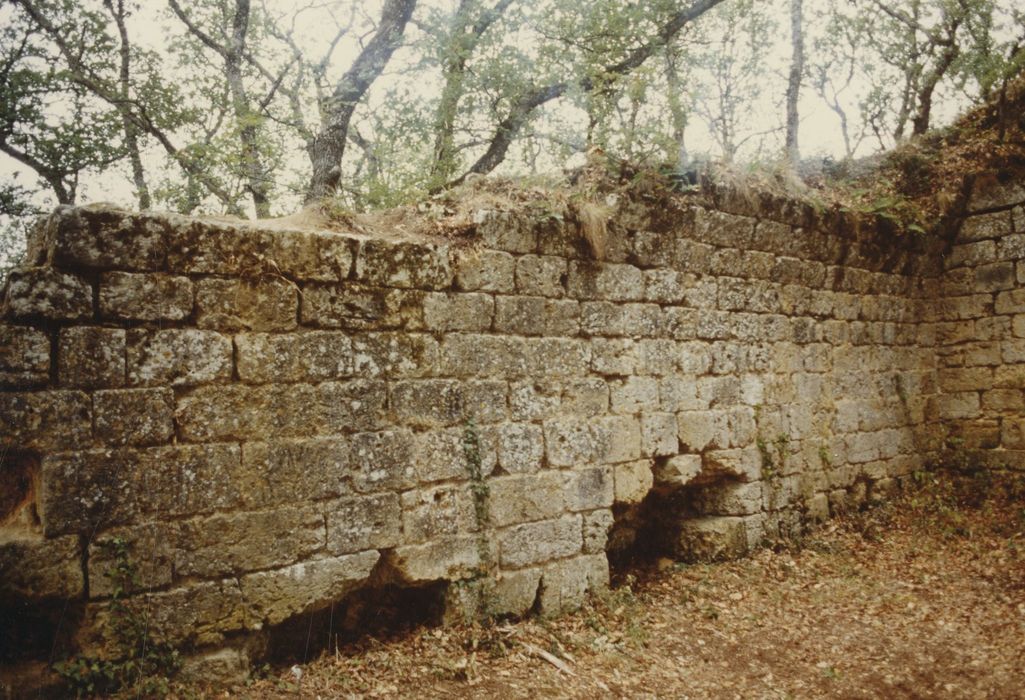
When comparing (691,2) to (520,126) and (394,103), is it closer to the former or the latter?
(520,126)

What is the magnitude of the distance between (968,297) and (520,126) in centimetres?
721

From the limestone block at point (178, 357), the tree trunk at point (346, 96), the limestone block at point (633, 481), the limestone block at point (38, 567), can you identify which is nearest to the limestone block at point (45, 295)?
the limestone block at point (178, 357)

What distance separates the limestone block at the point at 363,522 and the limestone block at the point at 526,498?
2.51ft

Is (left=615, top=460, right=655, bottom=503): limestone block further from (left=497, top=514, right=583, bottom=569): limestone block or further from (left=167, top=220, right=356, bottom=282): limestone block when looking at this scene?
(left=167, top=220, right=356, bottom=282): limestone block

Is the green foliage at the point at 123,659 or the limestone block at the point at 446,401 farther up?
the limestone block at the point at 446,401

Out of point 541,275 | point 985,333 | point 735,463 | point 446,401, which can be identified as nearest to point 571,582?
point 446,401

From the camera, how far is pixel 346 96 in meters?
10.4

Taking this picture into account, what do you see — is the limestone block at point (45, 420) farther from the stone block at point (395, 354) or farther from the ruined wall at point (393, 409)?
the stone block at point (395, 354)

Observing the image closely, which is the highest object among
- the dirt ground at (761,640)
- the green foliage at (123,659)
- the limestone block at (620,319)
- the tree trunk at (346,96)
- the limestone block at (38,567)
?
the tree trunk at (346,96)

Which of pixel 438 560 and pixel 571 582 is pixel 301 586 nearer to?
pixel 438 560

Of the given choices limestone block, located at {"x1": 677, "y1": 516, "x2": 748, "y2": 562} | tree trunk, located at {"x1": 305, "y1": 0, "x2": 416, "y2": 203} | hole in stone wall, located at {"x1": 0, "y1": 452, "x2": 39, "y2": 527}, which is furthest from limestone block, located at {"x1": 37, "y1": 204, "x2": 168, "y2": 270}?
tree trunk, located at {"x1": 305, "y1": 0, "x2": 416, "y2": 203}

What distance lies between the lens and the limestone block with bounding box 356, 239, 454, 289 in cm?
446

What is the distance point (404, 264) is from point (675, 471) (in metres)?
3.14

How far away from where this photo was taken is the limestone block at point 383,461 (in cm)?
437
